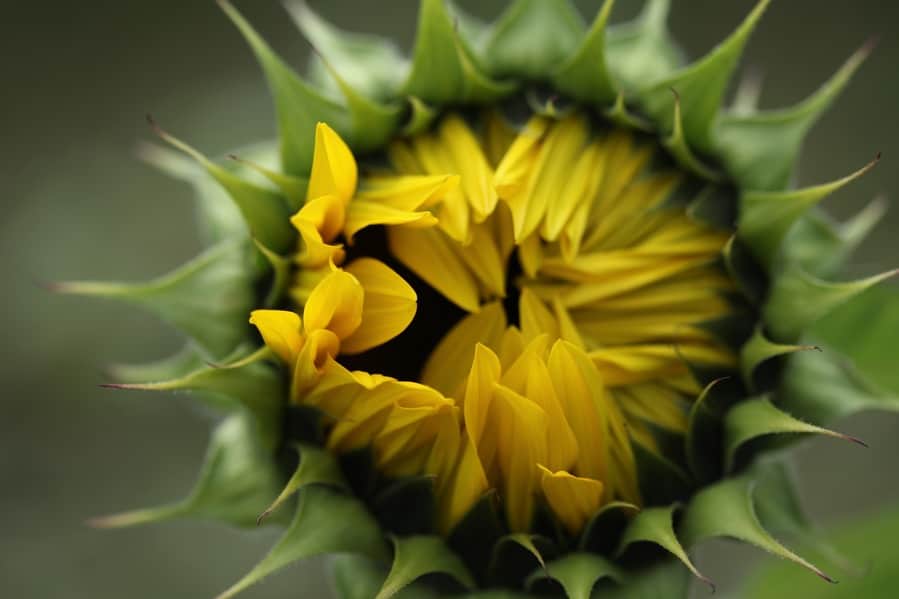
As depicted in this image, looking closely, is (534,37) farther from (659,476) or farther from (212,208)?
(659,476)

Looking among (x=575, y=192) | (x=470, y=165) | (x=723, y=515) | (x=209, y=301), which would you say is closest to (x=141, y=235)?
(x=209, y=301)

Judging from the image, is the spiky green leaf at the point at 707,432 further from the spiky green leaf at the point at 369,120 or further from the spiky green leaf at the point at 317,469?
the spiky green leaf at the point at 369,120

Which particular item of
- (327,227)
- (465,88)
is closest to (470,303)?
(327,227)

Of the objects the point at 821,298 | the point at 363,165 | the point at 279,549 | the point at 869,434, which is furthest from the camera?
the point at 869,434

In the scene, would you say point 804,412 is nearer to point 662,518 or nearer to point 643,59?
point 662,518

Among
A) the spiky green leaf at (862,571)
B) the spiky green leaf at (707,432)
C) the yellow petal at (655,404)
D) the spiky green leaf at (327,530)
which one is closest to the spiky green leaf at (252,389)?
the spiky green leaf at (327,530)
